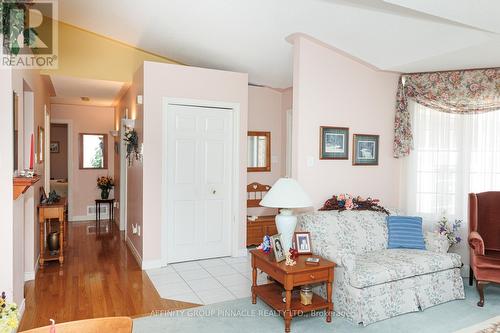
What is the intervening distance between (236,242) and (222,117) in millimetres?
1753

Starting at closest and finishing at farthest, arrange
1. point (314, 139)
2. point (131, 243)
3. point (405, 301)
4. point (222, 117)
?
point (405, 301), point (314, 139), point (222, 117), point (131, 243)

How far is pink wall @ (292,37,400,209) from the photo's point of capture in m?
4.03

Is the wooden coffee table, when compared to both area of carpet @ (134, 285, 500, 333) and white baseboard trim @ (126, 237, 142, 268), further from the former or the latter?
white baseboard trim @ (126, 237, 142, 268)

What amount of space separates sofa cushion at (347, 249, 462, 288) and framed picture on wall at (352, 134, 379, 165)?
116 centimetres

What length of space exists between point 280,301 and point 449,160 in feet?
9.13

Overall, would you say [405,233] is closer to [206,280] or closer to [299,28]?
[206,280]

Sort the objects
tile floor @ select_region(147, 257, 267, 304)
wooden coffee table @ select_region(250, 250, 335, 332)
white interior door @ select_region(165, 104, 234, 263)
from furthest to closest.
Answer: white interior door @ select_region(165, 104, 234, 263), tile floor @ select_region(147, 257, 267, 304), wooden coffee table @ select_region(250, 250, 335, 332)

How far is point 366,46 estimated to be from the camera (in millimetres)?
3932

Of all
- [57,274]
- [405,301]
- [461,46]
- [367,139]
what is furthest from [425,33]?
[57,274]

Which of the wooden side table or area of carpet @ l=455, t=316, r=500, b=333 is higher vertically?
the wooden side table

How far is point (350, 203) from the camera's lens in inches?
159

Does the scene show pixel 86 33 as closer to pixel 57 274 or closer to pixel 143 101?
pixel 143 101

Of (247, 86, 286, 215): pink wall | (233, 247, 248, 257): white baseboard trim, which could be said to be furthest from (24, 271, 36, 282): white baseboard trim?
(247, 86, 286, 215): pink wall

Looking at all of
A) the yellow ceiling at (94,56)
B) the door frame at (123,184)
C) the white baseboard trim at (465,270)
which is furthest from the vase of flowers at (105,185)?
the white baseboard trim at (465,270)
